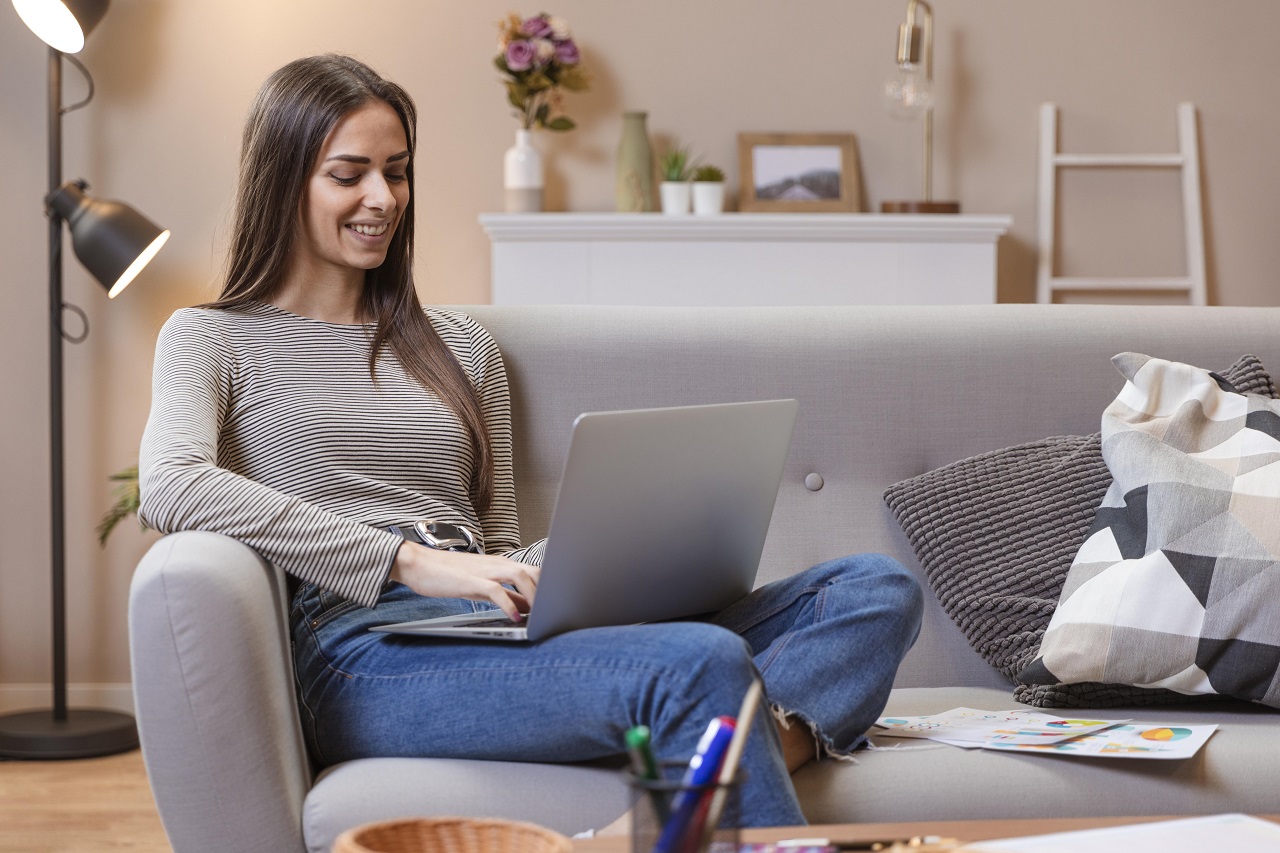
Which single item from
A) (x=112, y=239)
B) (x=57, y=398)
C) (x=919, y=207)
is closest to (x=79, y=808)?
(x=57, y=398)

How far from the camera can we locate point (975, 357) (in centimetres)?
188

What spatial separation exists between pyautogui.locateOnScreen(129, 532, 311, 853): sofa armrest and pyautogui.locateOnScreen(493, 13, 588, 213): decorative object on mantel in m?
2.12

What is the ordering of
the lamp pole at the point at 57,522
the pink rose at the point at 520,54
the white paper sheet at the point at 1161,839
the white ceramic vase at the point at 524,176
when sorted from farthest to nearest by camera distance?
the white ceramic vase at the point at 524,176 → the pink rose at the point at 520,54 → the lamp pole at the point at 57,522 → the white paper sheet at the point at 1161,839

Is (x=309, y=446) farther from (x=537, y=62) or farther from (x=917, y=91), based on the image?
(x=917, y=91)

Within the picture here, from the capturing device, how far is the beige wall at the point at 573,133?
3.14 metres

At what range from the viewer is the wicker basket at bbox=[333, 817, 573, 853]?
2.42ft

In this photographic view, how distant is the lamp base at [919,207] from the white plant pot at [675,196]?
51cm

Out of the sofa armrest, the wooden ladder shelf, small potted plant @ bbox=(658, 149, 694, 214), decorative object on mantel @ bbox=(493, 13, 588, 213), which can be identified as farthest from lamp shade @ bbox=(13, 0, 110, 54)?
the wooden ladder shelf

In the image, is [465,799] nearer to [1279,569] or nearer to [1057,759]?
[1057,759]

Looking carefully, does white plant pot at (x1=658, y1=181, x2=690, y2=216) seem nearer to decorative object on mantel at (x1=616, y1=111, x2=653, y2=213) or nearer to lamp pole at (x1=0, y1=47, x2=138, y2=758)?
decorative object on mantel at (x1=616, y1=111, x2=653, y2=213)

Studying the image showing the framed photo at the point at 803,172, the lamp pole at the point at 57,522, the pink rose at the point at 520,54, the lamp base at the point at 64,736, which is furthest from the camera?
Answer: the framed photo at the point at 803,172

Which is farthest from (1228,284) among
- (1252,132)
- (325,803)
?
(325,803)

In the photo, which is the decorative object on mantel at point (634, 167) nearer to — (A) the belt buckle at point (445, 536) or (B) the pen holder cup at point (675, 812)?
(A) the belt buckle at point (445, 536)

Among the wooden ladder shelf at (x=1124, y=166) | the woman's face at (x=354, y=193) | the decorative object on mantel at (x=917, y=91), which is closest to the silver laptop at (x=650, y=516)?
the woman's face at (x=354, y=193)
